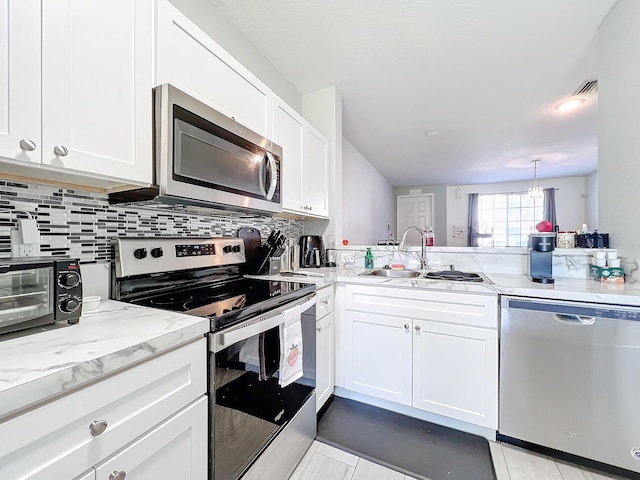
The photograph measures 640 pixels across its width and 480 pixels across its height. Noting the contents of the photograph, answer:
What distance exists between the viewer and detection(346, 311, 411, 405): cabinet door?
5.56ft

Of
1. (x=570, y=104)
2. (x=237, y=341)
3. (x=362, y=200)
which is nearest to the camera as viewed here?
(x=237, y=341)

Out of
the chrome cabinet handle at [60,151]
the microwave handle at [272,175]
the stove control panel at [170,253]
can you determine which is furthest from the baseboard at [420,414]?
the chrome cabinet handle at [60,151]

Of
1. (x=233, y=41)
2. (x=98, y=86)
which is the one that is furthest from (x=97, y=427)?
(x=233, y=41)

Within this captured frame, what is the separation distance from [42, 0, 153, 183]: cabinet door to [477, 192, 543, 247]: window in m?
7.07

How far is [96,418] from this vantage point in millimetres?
598

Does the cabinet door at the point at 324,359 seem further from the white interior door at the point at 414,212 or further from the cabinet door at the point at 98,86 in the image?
the white interior door at the point at 414,212

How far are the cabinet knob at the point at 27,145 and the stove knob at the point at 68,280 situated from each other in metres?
0.34

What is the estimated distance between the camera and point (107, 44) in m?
0.88

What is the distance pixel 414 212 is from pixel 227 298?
6.57m

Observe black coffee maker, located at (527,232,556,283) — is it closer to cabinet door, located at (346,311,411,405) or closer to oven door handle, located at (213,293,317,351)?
cabinet door, located at (346,311,411,405)

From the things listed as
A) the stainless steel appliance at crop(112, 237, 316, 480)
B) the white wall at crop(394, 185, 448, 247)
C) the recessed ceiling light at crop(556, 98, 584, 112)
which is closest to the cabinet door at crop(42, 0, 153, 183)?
the stainless steel appliance at crop(112, 237, 316, 480)

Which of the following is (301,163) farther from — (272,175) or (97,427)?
(97,427)

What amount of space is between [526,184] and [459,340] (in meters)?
6.30

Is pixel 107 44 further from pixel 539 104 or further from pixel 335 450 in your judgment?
pixel 539 104
